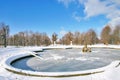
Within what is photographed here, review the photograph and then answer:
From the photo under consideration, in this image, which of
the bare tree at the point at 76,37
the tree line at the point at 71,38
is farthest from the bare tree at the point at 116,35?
the bare tree at the point at 76,37

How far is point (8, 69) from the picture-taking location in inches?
380

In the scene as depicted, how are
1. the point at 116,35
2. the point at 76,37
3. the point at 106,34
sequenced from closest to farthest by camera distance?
1. the point at 116,35
2. the point at 106,34
3. the point at 76,37

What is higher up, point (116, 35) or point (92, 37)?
point (116, 35)

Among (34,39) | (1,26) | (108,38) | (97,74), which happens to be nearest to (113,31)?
(108,38)

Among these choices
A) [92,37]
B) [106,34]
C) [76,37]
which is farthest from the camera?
[76,37]

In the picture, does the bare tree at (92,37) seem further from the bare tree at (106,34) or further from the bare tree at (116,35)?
the bare tree at (116,35)

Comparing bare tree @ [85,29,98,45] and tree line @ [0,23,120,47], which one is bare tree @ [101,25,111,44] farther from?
bare tree @ [85,29,98,45]

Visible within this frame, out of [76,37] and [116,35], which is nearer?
[116,35]

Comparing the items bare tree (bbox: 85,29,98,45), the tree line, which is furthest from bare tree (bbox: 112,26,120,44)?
bare tree (bbox: 85,29,98,45)

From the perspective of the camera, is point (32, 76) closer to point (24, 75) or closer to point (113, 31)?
point (24, 75)

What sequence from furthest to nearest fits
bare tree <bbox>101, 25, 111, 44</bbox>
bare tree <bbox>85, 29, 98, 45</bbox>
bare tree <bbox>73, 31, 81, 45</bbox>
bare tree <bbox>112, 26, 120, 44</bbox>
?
bare tree <bbox>73, 31, 81, 45</bbox>
bare tree <bbox>85, 29, 98, 45</bbox>
bare tree <bbox>101, 25, 111, 44</bbox>
bare tree <bbox>112, 26, 120, 44</bbox>

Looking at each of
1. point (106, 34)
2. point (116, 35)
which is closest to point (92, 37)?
point (106, 34)

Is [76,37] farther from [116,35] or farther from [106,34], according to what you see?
[116,35]

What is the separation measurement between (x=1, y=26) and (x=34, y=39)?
20956mm
